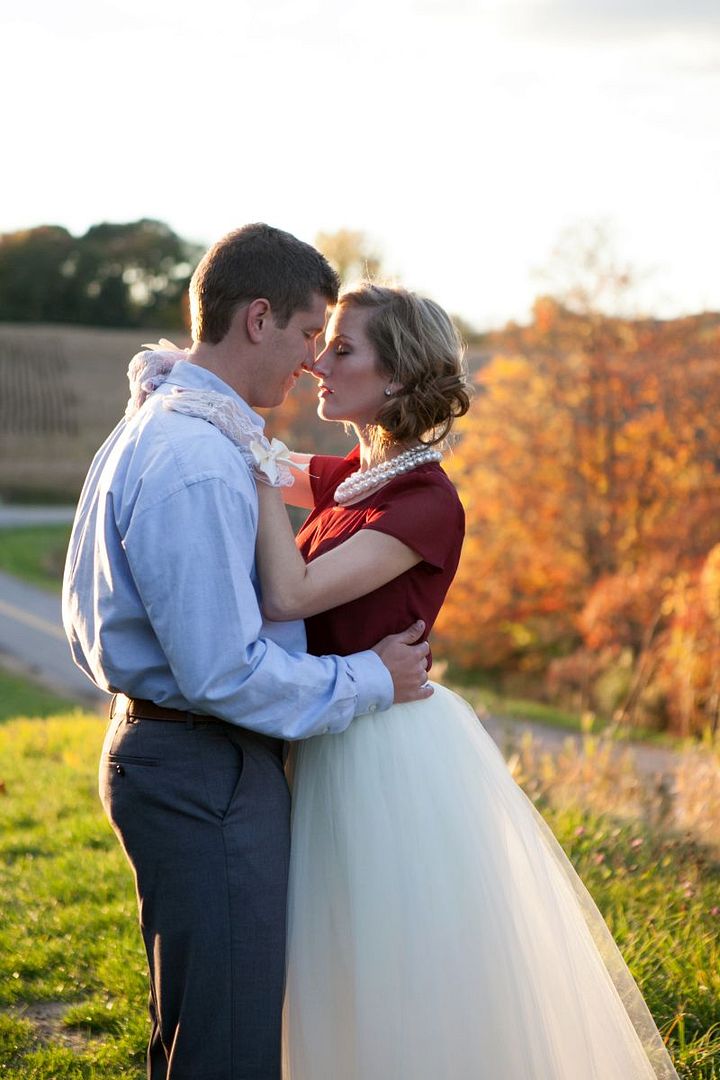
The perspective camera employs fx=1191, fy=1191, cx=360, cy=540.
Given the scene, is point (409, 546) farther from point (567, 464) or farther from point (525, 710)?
point (567, 464)

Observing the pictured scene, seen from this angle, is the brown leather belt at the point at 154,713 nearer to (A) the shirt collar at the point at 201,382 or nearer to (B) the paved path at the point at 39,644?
(A) the shirt collar at the point at 201,382

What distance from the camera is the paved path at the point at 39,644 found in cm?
1409

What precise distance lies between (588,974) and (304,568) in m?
1.20

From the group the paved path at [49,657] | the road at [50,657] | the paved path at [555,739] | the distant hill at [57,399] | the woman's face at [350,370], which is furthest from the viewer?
the distant hill at [57,399]

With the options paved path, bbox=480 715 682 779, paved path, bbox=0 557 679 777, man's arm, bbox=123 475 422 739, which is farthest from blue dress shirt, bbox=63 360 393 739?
paved path, bbox=0 557 679 777

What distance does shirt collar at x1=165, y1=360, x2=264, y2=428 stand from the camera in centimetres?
255

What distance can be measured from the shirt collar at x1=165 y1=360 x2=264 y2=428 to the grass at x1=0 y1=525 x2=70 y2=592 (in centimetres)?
1825

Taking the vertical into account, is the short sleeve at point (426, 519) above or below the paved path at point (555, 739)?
above

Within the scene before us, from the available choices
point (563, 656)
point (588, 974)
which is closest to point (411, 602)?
point (588, 974)

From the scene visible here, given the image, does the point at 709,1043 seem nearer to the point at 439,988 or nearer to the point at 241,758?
the point at 439,988

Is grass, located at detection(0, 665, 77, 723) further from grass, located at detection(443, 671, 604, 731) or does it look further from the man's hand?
the man's hand

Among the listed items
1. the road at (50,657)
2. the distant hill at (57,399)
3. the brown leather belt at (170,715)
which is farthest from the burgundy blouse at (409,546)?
the distant hill at (57,399)

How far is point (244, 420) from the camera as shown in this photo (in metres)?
2.51

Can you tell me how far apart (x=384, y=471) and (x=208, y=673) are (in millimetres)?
848
